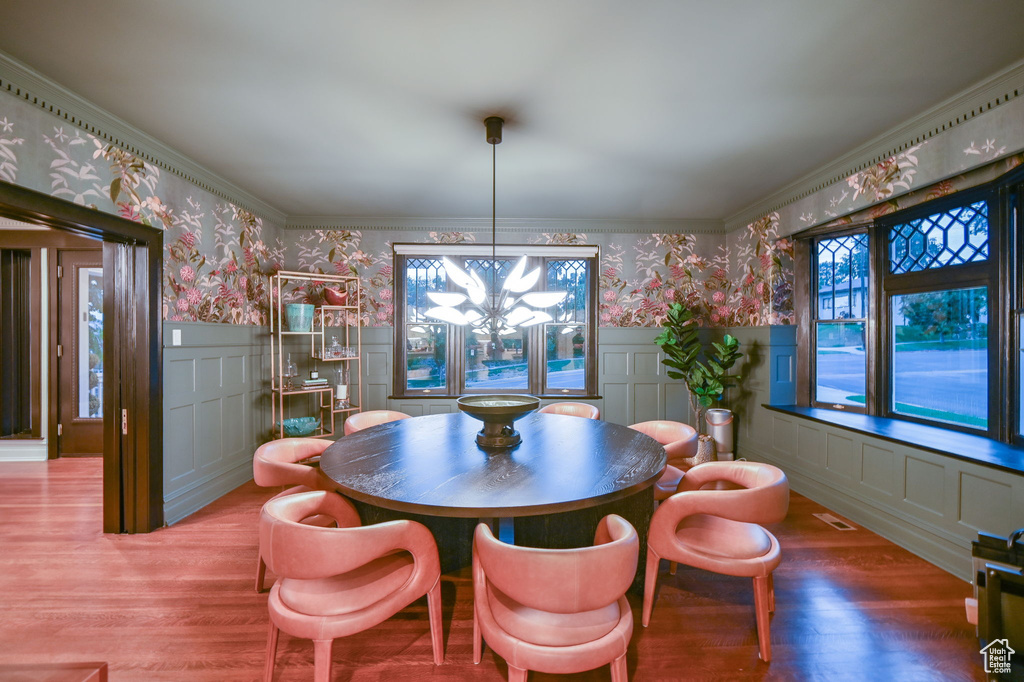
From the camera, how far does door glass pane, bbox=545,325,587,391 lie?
186 inches

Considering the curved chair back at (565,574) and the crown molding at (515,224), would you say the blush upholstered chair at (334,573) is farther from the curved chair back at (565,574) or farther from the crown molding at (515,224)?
the crown molding at (515,224)

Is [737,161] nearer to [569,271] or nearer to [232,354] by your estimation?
[569,271]

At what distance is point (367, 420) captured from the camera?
2855 mm

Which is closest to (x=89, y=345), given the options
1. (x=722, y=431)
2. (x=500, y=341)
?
(x=500, y=341)

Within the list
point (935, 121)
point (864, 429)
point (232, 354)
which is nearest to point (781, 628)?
point (864, 429)

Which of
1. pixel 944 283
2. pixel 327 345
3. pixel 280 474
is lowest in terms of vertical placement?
pixel 280 474

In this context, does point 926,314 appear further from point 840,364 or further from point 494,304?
point 494,304

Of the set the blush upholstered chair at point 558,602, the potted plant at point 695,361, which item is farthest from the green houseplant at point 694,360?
the blush upholstered chair at point 558,602

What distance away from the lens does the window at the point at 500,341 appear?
15.2 feet

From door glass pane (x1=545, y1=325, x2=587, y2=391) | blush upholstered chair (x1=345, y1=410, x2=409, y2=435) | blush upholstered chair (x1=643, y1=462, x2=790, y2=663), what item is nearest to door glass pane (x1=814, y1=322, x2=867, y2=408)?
door glass pane (x1=545, y1=325, x2=587, y2=391)

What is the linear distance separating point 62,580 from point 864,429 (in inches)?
196

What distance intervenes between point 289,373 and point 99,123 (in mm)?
2281

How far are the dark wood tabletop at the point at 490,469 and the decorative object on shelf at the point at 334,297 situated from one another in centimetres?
203

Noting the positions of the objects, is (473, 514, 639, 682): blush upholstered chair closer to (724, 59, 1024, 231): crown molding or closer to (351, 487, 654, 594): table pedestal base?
(351, 487, 654, 594): table pedestal base
